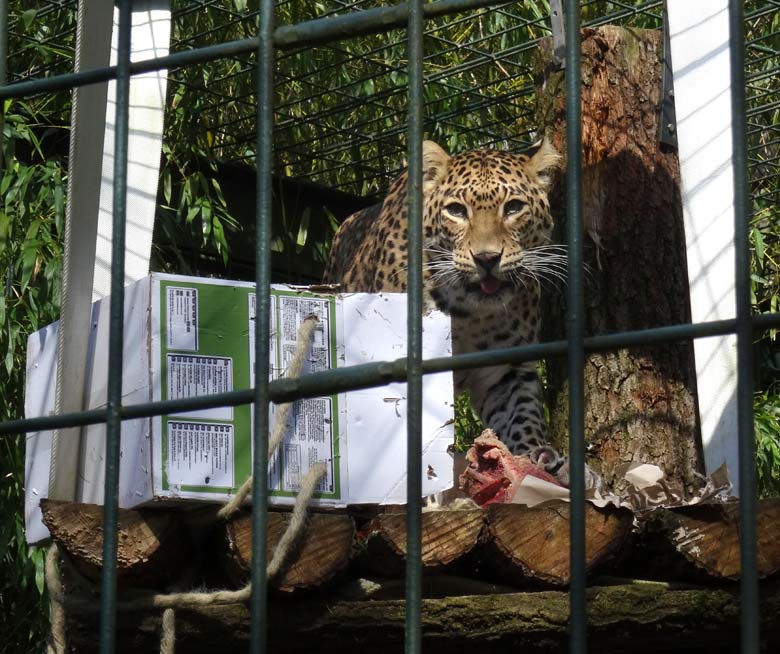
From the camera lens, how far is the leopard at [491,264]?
14.7 feet

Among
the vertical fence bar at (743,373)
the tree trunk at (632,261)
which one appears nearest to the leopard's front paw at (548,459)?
the tree trunk at (632,261)

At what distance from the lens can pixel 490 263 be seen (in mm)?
4457

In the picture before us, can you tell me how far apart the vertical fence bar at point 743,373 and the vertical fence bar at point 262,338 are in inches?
27.6

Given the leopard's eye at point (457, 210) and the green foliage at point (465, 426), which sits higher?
the leopard's eye at point (457, 210)

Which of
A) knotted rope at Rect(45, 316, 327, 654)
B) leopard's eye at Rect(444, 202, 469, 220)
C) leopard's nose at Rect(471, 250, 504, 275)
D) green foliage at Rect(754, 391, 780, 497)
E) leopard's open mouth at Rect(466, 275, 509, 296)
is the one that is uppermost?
leopard's eye at Rect(444, 202, 469, 220)

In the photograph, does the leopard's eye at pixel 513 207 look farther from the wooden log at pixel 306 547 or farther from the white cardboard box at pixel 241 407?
the wooden log at pixel 306 547

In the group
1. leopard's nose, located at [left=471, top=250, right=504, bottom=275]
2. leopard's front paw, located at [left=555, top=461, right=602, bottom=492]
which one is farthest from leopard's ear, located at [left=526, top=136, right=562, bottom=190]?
leopard's front paw, located at [left=555, top=461, right=602, bottom=492]

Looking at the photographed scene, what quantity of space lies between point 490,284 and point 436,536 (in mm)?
2076

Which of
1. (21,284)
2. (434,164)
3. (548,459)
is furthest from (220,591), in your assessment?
(21,284)

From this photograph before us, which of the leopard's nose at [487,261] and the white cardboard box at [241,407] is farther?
the leopard's nose at [487,261]

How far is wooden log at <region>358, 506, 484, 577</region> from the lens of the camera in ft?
8.03

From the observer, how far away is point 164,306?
2.63 m

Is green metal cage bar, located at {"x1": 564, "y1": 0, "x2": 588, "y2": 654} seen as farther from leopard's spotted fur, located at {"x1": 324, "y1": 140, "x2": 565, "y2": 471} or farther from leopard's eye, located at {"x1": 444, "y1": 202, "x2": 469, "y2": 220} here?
leopard's eye, located at {"x1": 444, "y1": 202, "x2": 469, "y2": 220}

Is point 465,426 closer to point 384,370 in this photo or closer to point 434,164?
point 434,164
